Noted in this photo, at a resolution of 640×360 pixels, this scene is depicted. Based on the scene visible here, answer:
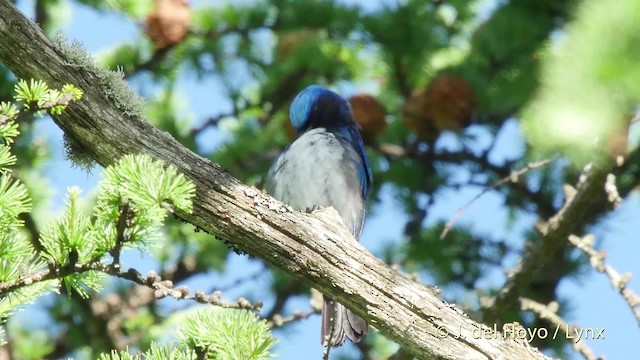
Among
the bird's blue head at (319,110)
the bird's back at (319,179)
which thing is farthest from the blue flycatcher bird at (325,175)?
the bird's blue head at (319,110)

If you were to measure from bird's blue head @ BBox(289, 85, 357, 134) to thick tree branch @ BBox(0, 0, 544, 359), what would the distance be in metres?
2.41

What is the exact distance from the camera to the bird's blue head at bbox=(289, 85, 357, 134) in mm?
5133

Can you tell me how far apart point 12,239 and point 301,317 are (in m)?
1.81

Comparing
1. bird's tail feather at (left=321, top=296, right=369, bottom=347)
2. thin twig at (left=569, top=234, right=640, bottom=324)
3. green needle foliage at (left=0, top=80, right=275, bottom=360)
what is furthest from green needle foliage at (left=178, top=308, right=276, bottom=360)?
bird's tail feather at (left=321, top=296, right=369, bottom=347)

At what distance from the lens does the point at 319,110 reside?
16.8 feet

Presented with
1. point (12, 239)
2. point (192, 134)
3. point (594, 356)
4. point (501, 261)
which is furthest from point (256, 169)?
point (12, 239)

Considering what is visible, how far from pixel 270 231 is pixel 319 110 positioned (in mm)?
2524

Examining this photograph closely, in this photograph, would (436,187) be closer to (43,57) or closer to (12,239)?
(43,57)

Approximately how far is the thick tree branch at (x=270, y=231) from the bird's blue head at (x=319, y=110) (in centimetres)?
241

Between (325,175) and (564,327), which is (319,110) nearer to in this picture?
(325,175)

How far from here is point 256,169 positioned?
5.42 meters

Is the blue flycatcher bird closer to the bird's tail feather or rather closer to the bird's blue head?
the bird's blue head

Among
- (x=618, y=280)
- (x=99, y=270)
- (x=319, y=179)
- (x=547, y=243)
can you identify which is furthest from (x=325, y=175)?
(x=99, y=270)

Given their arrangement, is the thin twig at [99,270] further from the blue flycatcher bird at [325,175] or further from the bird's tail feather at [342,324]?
the blue flycatcher bird at [325,175]
